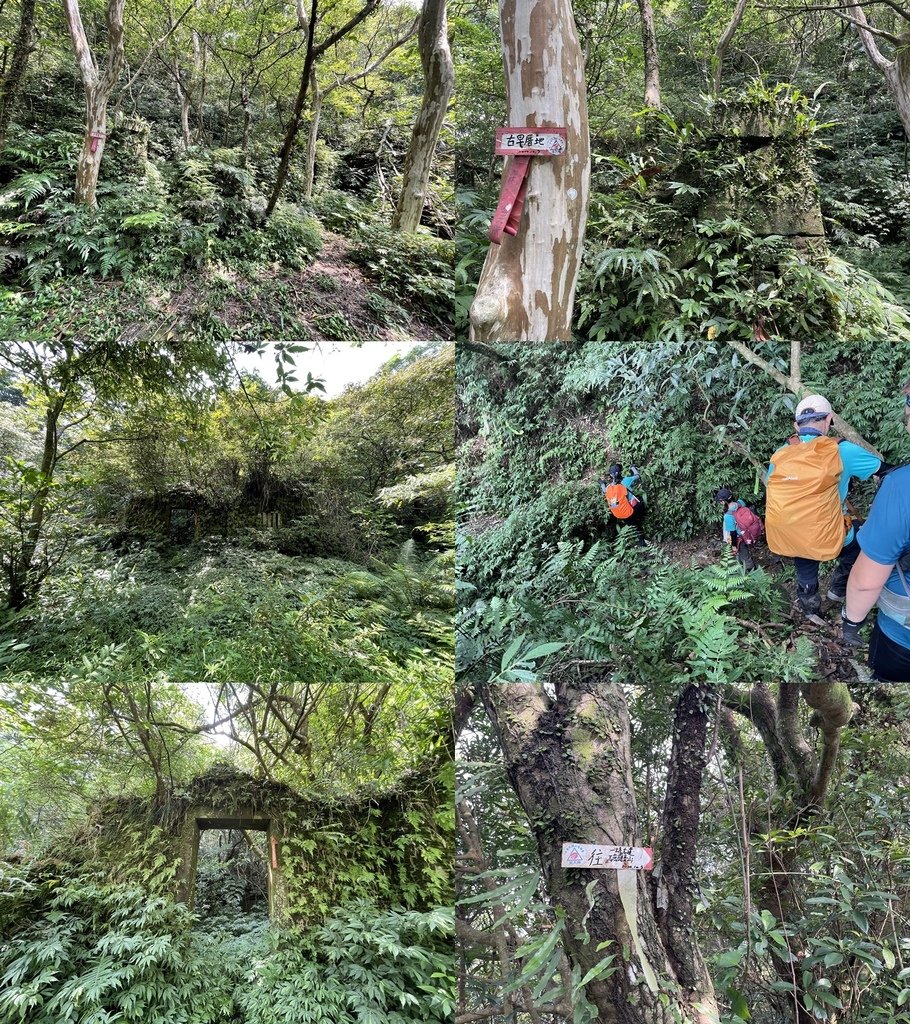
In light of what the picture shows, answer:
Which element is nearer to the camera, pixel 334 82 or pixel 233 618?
pixel 233 618

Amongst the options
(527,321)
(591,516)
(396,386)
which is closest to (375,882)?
(591,516)

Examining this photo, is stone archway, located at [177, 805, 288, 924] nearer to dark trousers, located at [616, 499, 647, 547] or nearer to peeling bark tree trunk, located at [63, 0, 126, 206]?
dark trousers, located at [616, 499, 647, 547]

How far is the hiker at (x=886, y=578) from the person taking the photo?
115 inches

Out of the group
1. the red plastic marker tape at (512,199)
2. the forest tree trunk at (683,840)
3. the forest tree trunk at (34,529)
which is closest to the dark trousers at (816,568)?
the forest tree trunk at (683,840)

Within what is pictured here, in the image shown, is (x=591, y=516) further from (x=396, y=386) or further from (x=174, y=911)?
(x=174, y=911)

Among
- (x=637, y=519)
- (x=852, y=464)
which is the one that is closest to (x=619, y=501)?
(x=637, y=519)

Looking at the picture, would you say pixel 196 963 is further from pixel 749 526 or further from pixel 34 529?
pixel 749 526

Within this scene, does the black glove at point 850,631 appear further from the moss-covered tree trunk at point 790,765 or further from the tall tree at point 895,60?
the tall tree at point 895,60

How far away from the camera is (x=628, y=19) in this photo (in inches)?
204

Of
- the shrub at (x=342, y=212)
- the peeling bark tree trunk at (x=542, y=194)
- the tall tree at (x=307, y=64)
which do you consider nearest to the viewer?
the peeling bark tree trunk at (x=542, y=194)

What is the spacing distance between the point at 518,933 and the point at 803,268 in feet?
14.6

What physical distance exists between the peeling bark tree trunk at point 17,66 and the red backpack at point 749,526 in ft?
18.0

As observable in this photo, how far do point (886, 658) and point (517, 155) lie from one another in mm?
3225

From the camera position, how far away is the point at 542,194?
11.2ft
